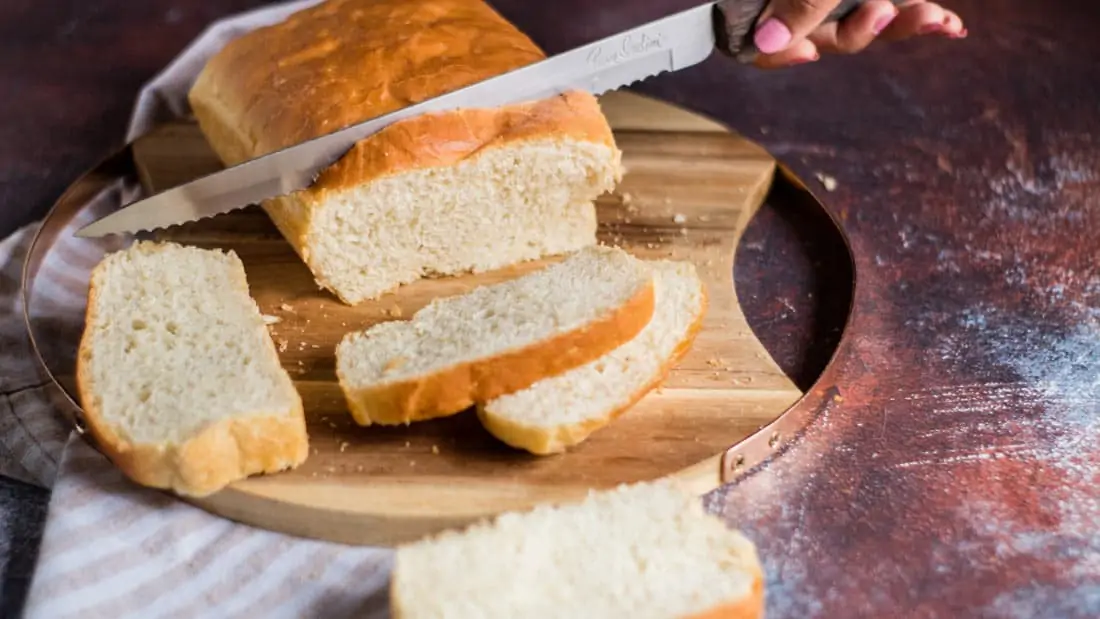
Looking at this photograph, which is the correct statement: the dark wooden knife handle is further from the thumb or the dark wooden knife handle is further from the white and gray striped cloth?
the white and gray striped cloth

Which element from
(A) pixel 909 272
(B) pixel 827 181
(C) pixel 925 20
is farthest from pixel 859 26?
(A) pixel 909 272

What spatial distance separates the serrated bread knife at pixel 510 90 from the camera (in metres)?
2.76

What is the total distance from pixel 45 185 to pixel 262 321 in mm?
1294

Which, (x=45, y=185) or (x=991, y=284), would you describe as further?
(x=45, y=185)

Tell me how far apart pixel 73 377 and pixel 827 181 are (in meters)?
2.28

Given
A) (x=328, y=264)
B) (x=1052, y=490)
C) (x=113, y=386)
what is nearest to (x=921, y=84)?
(x=1052, y=490)

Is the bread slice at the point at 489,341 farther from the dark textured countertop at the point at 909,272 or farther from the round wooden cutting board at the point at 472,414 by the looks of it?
the dark textured countertop at the point at 909,272

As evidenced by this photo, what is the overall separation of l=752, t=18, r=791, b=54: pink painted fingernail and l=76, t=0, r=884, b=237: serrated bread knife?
4cm

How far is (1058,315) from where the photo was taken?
3025 mm

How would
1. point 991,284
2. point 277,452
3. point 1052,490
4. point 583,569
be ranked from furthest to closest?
point 991,284 → point 1052,490 → point 277,452 → point 583,569

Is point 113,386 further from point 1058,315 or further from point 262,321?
point 1058,315

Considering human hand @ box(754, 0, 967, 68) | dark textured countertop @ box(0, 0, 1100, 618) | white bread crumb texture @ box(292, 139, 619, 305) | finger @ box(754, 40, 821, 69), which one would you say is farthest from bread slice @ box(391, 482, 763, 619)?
finger @ box(754, 40, 821, 69)

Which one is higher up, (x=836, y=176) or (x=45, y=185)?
(x=45, y=185)

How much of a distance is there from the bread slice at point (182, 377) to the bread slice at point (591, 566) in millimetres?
458
